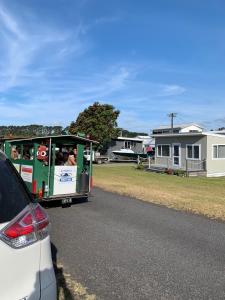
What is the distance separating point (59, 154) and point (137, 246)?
6106mm

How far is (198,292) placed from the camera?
5.01 metres

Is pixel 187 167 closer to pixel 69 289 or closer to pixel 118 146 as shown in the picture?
pixel 69 289

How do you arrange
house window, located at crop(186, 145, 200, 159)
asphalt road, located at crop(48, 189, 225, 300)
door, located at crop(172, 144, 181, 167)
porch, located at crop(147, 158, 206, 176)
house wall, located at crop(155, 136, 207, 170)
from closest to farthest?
asphalt road, located at crop(48, 189, 225, 300)
porch, located at crop(147, 158, 206, 176)
house wall, located at crop(155, 136, 207, 170)
house window, located at crop(186, 145, 200, 159)
door, located at crop(172, 144, 181, 167)

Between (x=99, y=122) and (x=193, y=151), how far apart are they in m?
22.2

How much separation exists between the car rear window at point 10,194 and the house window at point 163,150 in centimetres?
3275

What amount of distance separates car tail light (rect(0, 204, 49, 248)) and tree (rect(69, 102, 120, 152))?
48.6 m

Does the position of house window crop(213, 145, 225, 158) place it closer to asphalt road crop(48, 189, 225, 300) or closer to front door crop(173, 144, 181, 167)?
front door crop(173, 144, 181, 167)

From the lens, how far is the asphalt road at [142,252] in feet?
16.9

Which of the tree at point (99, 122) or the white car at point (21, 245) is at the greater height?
the tree at point (99, 122)

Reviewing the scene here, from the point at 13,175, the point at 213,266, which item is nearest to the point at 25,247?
the point at 13,175

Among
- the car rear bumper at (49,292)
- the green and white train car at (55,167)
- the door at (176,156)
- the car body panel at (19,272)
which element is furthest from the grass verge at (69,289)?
the door at (176,156)

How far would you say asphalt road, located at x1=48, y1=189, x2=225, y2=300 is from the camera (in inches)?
203

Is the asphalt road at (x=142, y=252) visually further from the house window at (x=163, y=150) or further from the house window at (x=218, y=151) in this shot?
the house window at (x=163, y=150)

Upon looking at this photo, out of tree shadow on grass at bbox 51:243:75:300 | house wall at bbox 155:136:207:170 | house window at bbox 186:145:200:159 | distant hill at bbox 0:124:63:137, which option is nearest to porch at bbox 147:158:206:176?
house wall at bbox 155:136:207:170
